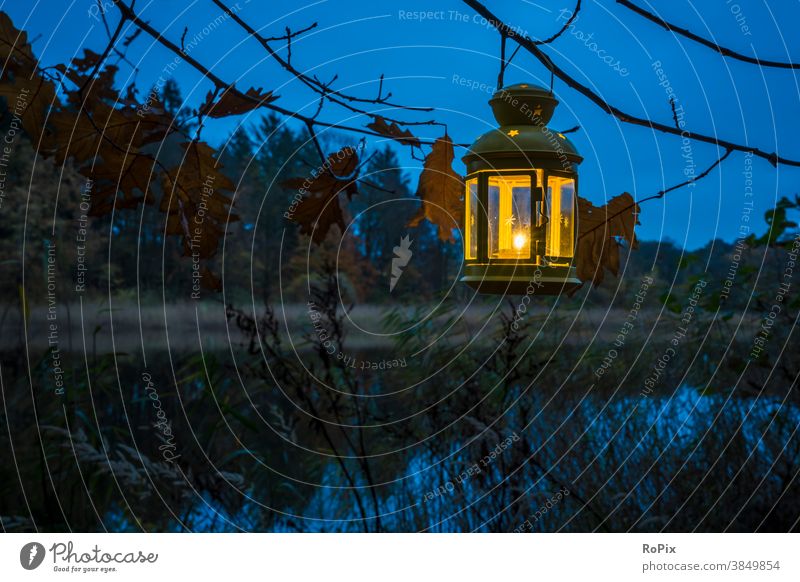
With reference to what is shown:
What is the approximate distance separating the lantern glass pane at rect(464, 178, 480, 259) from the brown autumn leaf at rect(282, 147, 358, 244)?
43 centimetres

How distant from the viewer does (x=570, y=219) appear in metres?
2.20

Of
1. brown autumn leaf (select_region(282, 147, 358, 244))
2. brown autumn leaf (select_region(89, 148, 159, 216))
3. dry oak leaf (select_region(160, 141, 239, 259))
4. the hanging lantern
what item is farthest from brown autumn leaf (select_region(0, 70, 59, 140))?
the hanging lantern

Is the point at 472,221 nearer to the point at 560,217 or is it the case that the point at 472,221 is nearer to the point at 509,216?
the point at 509,216

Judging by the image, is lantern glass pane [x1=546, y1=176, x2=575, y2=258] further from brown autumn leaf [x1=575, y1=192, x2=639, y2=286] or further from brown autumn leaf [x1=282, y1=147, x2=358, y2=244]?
brown autumn leaf [x1=282, y1=147, x2=358, y2=244]

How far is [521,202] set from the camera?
219 centimetres

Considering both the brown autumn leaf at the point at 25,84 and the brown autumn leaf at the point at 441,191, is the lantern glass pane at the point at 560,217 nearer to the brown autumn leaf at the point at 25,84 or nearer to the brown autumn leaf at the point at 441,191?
the brown autumn leaf at the point at 441,191

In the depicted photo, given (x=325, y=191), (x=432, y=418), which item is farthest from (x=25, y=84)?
(x=432, y=418)

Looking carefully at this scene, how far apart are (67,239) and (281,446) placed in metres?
3.62

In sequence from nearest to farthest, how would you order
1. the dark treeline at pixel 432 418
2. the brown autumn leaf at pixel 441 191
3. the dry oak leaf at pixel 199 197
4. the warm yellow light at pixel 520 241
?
1. the dry oak leaf at pixel 199 197
2. the brown autumn leaf at pixel 441 191
3. the warm yellow light at pixel 520 241
4. the dark treeline at pixel 432 418

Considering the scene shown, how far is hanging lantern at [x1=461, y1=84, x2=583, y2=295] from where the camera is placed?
201cm

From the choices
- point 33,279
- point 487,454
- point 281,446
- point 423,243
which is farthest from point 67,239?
point 423,243

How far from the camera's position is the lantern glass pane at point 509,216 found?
2.08 m

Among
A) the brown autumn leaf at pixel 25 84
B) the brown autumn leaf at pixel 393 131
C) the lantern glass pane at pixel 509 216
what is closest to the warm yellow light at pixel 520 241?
the lantern glass pane at pixel 509 216

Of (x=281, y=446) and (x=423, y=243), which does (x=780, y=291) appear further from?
(x=423, y=243)
